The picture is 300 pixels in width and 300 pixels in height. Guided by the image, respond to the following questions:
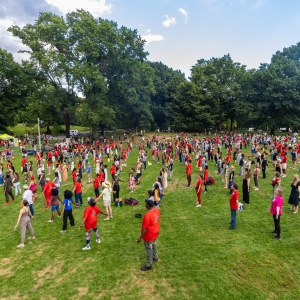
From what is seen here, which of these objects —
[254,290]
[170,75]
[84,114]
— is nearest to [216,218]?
[254,290]

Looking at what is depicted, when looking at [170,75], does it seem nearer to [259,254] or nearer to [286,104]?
[286,104]

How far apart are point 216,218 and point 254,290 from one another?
4.65 metres

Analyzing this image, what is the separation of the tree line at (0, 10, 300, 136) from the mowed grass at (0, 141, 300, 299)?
27977 mm

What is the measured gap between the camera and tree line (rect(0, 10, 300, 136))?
37.2 m

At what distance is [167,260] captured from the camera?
756 cm

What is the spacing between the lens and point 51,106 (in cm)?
4038

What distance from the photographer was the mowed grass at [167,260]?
6301 mm

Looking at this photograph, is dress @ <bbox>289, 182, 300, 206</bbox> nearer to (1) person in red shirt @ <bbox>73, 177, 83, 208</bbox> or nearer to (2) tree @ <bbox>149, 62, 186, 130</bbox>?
(1) person in red shirt @ <bbox>73, 177, 83, 208</bbox>

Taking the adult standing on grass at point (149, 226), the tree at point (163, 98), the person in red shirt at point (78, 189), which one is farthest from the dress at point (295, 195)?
the tree at point (163, 98)

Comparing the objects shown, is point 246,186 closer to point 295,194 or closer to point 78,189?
point 295,194

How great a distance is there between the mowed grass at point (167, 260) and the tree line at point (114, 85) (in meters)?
28.0

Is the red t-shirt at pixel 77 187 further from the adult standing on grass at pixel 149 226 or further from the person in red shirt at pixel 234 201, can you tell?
the person in red shirt at pixel 234 201

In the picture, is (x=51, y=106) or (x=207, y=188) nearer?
(x=207, y=188)

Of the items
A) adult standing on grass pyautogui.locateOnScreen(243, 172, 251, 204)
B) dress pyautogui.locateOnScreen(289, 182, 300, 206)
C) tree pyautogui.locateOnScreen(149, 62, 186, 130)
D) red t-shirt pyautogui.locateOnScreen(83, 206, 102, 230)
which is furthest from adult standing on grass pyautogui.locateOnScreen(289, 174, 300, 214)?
tree pyautogui.locateOnScreen(149, 62, 186, 130)
